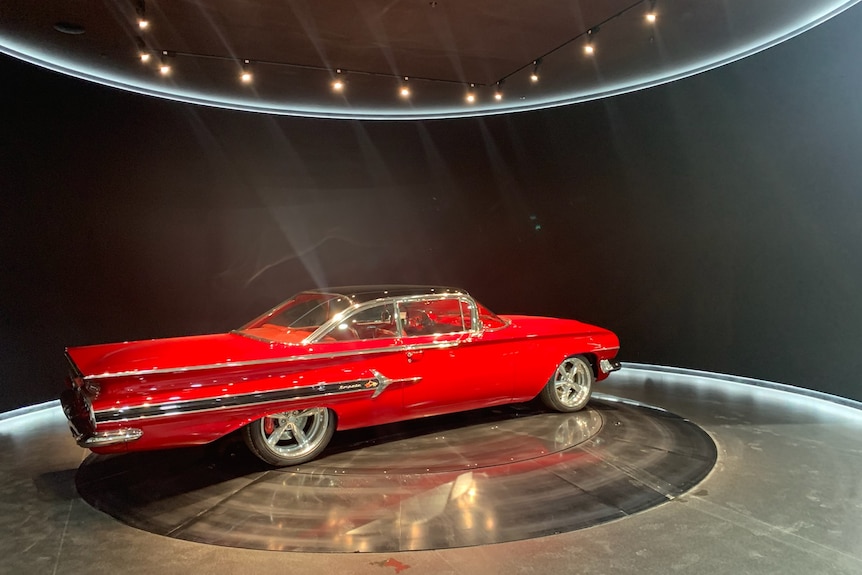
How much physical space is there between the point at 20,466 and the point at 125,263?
2.94 metres

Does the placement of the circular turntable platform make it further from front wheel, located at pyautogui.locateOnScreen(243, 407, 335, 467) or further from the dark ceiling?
the dark ceiling

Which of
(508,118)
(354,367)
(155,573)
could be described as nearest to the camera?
(155,573)

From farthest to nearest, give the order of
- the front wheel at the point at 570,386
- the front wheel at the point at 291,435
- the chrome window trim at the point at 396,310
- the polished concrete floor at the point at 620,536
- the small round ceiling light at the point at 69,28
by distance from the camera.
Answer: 1. the front wheel at the point at 570,386
2. the small round ceiling light at the point at 69,28
3. the chrome window trim at the point at 396,310
4. the front wheel at the point at 291,435
5. the polished concrete floor at the point at 620,536

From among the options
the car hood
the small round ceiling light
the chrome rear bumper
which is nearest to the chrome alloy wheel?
the car hood

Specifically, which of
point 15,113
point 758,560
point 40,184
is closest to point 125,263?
point 40,184

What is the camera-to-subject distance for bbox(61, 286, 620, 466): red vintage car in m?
3.37

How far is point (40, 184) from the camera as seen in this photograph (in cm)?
595

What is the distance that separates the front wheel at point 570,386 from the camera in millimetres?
5324

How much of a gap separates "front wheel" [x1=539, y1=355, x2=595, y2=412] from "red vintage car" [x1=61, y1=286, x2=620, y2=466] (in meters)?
0.01

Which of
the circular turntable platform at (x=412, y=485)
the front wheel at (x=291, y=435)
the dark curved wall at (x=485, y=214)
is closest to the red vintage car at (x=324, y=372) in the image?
the front wheel at (x=291, y=435)

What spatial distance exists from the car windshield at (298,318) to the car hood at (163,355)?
24 centimetres

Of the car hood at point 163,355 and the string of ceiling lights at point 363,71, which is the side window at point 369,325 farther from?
the string of ceiling lights at point 363,71

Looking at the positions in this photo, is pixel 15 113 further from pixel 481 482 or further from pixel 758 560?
pixel 758 560

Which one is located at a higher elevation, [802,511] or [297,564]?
[297,564]
